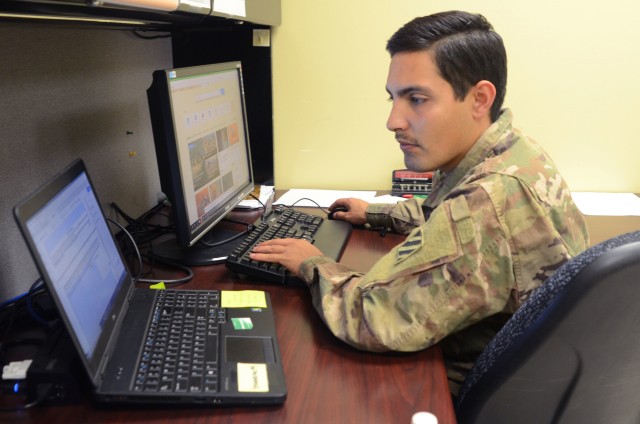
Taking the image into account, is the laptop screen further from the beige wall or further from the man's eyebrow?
the beige wall

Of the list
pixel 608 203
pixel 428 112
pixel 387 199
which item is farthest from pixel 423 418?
pixel 608 203

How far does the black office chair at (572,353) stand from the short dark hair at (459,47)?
0.45m

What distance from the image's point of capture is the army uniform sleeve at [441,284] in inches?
32.0

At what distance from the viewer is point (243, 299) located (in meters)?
0.96

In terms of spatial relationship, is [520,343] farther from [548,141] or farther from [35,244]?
[548,141]

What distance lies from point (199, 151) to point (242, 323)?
410mm

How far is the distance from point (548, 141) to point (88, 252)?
1.48 meters

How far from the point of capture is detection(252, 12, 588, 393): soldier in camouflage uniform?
32.3 inches

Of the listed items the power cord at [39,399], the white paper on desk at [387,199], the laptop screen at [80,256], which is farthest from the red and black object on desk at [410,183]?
the power cord at [39,399]

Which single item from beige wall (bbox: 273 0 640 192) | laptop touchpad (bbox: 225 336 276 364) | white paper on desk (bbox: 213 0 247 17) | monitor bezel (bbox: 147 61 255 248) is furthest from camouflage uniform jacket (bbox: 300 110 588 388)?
beige wall (bbox: 273 0 640 192)

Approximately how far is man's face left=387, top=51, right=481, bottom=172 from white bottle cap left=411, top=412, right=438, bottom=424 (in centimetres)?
53

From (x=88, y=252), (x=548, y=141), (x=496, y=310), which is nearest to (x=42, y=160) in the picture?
(x=88, y=252)

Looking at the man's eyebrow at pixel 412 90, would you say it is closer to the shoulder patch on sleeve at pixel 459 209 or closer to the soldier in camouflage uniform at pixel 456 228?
the soldier in camouflage uniform at pixel 456 228

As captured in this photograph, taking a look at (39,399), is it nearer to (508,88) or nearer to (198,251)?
(198,251)
